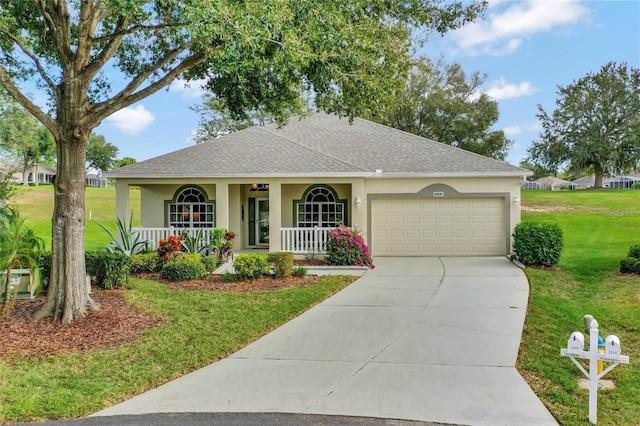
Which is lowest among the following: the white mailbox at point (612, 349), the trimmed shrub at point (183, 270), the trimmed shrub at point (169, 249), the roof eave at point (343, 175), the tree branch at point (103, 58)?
the trimmed shrub at point (183, 270)

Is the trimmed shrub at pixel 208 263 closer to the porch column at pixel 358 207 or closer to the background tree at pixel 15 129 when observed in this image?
the porch column at pixel 358 207

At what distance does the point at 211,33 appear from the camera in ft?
20.3

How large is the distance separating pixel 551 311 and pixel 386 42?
593 cm

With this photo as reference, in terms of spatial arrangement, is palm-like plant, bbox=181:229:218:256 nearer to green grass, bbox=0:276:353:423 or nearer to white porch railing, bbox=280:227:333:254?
white porch railing, bbox=280:227:333:254

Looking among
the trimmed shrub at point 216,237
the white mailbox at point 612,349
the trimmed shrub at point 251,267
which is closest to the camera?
the white mailbox at point 612,349

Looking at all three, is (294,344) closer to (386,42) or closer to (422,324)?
(422,324)

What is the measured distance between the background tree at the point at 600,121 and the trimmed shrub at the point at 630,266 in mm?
32879

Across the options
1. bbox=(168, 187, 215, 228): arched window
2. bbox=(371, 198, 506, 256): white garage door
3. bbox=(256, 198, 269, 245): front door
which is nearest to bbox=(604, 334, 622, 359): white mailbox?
bbox=(371, 198, 506, 256): white garage door

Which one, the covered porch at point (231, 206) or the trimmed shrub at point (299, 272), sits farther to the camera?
the covered porch at point (231, 206)

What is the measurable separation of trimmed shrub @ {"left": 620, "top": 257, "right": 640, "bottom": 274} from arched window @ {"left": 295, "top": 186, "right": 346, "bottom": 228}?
8.27m

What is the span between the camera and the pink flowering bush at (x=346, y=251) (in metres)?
12.5

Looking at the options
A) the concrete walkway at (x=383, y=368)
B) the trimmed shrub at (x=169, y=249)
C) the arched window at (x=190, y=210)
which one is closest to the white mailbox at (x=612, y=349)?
the concrete walkway at (x=383, y=368)

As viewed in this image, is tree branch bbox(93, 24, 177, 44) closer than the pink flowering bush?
Yes

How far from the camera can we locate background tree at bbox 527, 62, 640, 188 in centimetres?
3838
